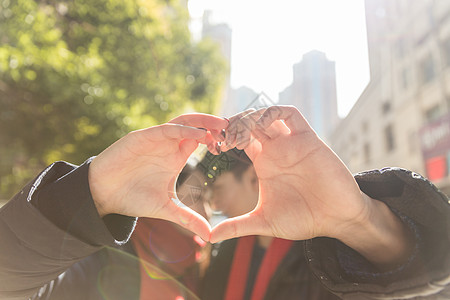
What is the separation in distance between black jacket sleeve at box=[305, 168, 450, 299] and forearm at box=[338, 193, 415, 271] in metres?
0.03

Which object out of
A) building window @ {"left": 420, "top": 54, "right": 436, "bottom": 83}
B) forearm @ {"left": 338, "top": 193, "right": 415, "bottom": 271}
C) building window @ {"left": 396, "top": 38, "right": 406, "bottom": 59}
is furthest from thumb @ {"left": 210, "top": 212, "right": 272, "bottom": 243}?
building window @ {"left": 396, "top": 38, "right": 406, "bottom": 59}

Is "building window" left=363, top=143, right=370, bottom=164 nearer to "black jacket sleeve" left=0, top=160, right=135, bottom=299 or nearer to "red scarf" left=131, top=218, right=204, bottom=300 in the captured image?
"red scarf" left=131, top=218, right=204, bottom=300

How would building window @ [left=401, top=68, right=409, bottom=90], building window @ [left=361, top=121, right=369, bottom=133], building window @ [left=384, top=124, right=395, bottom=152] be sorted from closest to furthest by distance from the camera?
building window @ [left=401, top=68, right=409, bottom=90], building window @ [left=384, top=124, right=395, bottom=152], building window @ [left=361, top=121, right=369, bottom=133]

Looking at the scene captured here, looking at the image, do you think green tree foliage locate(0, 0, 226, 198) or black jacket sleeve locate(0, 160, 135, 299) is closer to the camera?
black jacket sleeve locate(0, 160, 135, 299)

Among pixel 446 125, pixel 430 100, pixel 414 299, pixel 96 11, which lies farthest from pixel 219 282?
pixel 430 100

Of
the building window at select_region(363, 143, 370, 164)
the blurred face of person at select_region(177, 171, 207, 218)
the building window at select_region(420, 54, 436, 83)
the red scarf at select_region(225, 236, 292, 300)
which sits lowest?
the building window at select_region(363, 143, 370, 164)

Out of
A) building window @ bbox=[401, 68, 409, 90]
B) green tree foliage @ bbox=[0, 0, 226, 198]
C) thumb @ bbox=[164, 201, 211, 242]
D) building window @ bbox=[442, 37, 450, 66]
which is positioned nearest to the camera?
thumb @ bbox=[164, 201, 211, 242]

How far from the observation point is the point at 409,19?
14.4 meters

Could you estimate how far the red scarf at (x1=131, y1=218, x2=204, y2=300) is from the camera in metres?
1.91

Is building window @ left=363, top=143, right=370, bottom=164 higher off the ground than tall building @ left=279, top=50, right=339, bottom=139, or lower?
lower

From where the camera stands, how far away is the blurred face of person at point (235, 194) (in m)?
2.42

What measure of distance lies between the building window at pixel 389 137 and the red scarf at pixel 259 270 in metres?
15.7

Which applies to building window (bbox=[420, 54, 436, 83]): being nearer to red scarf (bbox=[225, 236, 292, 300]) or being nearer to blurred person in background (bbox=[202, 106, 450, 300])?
red scarf (bbox=[225, 236, 292, 300])

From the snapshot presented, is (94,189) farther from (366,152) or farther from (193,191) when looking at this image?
(366,152)
